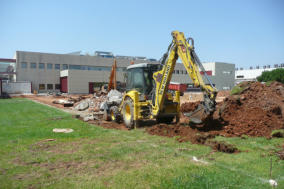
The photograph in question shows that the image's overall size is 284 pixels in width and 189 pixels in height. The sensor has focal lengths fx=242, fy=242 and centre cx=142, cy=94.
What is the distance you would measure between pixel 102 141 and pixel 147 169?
3.36 metres

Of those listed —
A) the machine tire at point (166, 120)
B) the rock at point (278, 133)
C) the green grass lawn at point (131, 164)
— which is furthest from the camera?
the machine tire at point (166, 120)

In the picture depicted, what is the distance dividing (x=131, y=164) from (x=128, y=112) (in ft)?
19.3

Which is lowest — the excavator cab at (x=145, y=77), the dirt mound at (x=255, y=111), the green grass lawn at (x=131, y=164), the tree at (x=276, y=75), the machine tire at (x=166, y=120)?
the green grass lawn at (x=131, y=164)

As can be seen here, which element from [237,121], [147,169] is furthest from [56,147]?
[237,121]

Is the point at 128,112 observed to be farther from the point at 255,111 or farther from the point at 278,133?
the point at 278,133

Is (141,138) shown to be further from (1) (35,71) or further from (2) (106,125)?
(1) (35,71)

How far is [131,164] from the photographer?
5859 mm

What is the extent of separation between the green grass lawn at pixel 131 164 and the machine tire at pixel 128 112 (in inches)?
81.1

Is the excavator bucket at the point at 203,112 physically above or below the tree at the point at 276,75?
below

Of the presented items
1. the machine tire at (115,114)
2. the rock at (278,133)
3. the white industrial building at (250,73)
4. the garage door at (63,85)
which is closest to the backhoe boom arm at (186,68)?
the rock at (278,133)

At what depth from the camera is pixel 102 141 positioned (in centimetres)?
844

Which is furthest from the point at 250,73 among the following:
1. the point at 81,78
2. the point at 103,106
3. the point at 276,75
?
the point at 103,106

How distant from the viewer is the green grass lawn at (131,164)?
4730 mm

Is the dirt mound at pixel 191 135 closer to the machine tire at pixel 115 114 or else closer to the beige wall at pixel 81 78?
the machine tire at pixel 115 114
